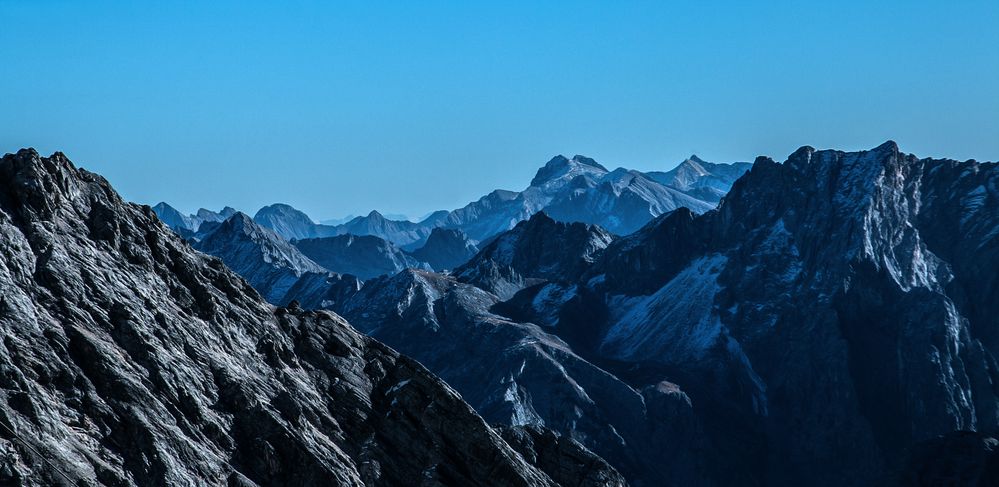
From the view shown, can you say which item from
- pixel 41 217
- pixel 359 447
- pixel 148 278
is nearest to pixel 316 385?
pixel 359 447

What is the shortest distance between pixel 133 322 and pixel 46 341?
7969 millimetres

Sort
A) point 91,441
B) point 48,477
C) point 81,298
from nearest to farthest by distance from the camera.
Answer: point 48,477 → point 91,441 → point 81,298

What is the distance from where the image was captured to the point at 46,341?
9781 centimetres

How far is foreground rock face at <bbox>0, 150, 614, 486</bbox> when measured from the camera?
95875 millimetres

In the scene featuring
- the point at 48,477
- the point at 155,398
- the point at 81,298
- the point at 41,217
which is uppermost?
the point at 41,217

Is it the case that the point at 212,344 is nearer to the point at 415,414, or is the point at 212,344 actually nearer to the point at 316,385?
the point at 316,385

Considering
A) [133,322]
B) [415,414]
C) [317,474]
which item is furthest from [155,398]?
[415,414]

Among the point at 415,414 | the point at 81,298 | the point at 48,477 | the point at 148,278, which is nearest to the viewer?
the point at 48,477

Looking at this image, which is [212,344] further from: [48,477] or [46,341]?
[48,477]

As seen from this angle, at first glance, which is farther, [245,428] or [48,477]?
[245,428]

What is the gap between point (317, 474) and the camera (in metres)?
→ 108

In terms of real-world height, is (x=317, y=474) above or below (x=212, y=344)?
below

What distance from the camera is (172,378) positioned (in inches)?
4102

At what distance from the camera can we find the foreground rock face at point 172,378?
9588 cm
